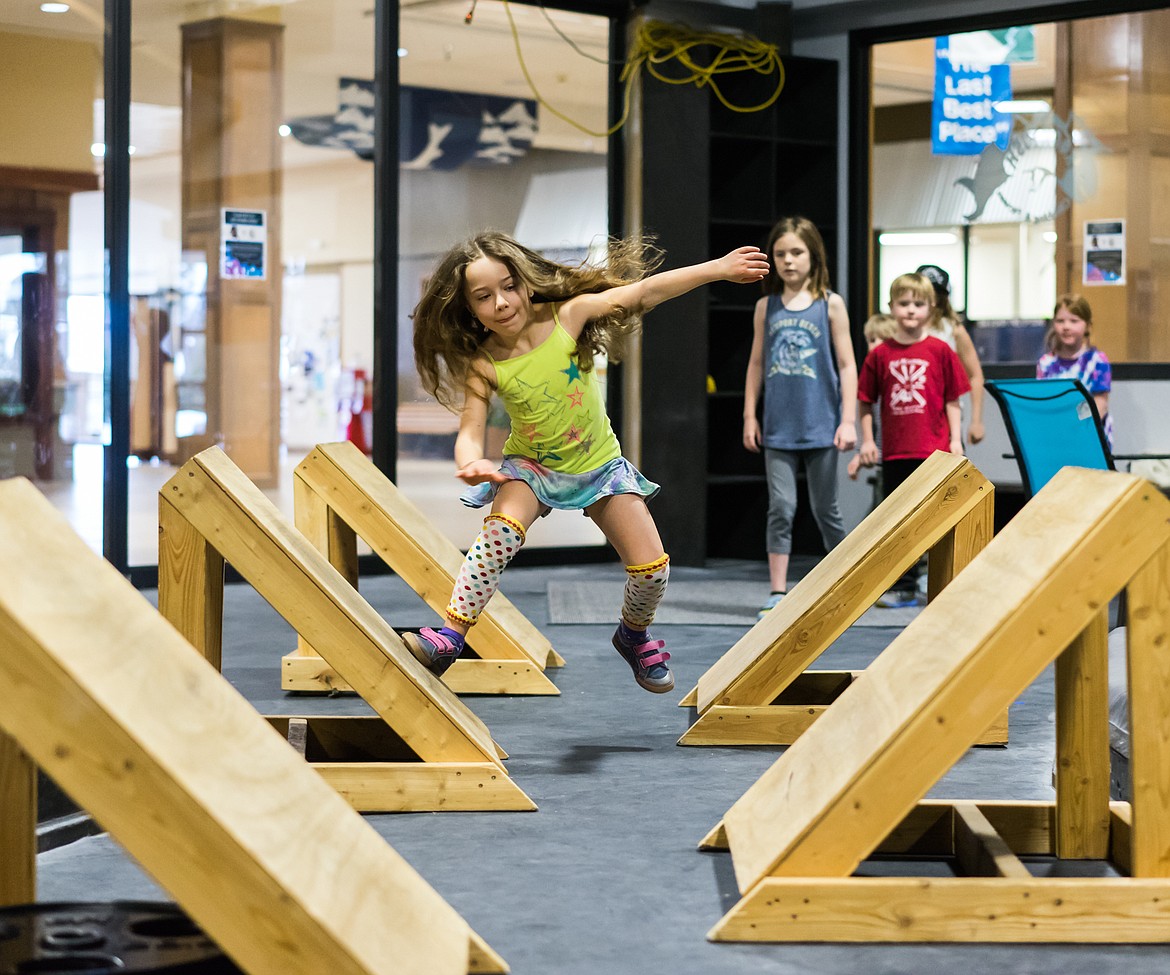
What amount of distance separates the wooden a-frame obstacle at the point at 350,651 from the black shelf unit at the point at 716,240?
422 centimetres

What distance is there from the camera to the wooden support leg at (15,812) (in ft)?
5.64

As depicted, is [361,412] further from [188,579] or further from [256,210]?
[188,579]

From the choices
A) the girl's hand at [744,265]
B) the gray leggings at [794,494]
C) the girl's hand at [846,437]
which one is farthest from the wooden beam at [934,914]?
the gray leggings at [794,494]


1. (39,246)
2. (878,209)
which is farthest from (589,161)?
(39,246)

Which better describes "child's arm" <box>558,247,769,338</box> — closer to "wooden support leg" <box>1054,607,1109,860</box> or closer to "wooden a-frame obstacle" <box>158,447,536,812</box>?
"wooden a-frame obstacle" <box>158,447,536,812</box>

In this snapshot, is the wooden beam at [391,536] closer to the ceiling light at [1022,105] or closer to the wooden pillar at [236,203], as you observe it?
the wooden pillar at [236,203]

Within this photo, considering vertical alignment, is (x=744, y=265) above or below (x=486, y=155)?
below

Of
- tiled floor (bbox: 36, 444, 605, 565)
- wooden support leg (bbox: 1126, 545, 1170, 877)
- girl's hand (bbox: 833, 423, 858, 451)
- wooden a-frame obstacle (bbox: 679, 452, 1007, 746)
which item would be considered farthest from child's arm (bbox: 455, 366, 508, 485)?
tiled floor (bbox: 36, 444, 605, 565)

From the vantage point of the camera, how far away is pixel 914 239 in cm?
745

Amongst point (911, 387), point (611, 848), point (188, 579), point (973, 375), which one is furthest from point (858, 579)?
point (973, 375)

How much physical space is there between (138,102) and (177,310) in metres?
0.87

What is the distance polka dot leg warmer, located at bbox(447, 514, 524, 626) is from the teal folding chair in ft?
8.42

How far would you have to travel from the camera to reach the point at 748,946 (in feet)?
6.42

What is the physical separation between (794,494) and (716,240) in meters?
2.33
